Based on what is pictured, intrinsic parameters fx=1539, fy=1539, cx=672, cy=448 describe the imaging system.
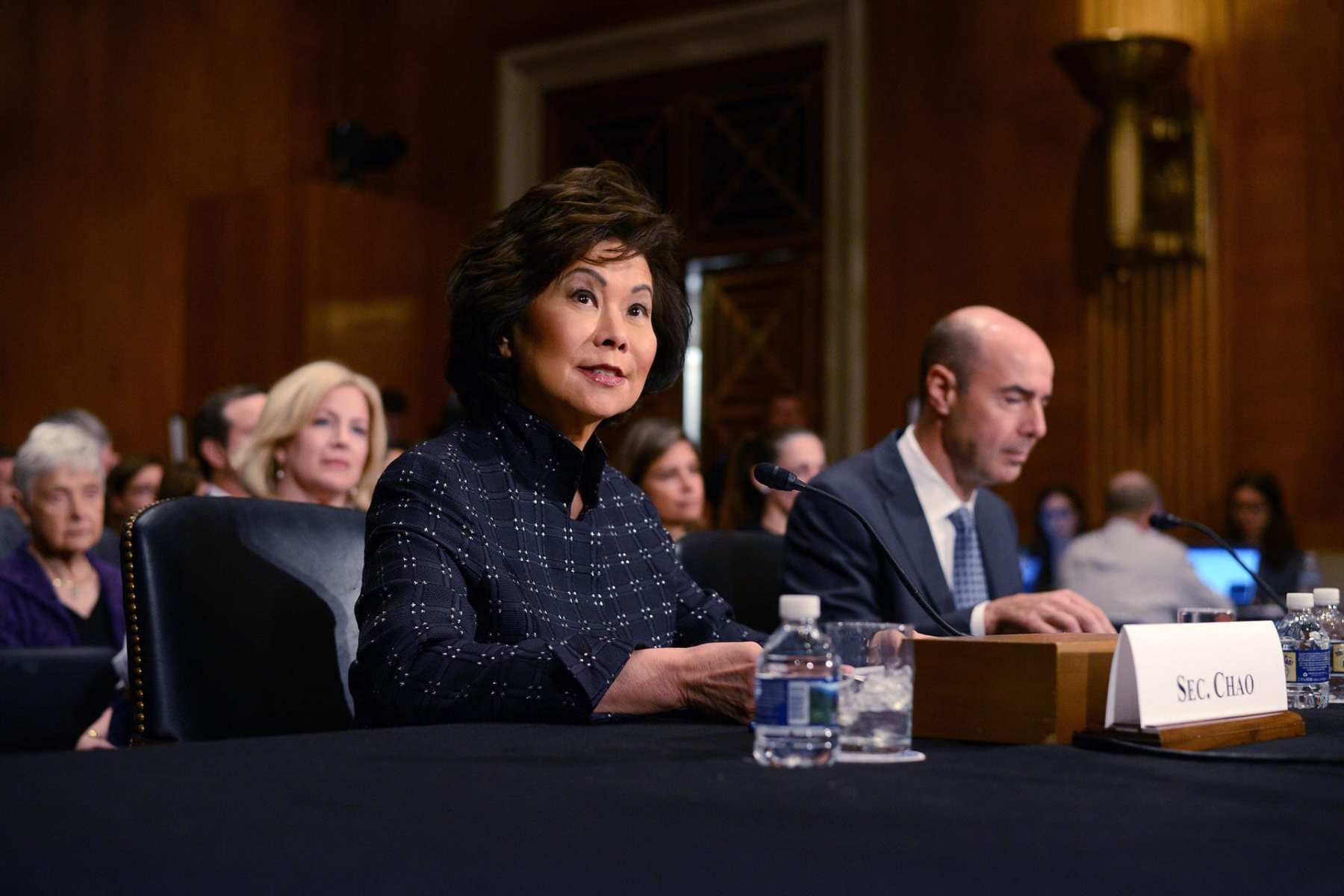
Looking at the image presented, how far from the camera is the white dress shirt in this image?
2883mm

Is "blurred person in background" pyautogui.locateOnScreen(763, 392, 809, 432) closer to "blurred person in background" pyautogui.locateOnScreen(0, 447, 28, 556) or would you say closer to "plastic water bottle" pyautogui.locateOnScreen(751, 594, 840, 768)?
"blurred person in background" pyautogui.locateOnScreen(0, 447, 28, 556)

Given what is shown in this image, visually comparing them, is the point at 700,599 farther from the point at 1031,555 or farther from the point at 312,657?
the point at 1031,555

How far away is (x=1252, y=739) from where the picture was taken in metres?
1.43

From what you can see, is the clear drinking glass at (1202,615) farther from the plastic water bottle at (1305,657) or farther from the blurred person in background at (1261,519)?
the blurred person in background at (1261,519)

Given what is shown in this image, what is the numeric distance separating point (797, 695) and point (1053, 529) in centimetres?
578

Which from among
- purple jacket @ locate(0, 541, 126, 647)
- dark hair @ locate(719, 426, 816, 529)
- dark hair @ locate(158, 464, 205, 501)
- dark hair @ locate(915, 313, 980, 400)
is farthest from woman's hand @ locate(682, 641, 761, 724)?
dark hair @ locate(158, 464, 205, 501)

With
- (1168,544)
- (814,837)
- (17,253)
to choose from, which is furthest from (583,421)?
(17,253)

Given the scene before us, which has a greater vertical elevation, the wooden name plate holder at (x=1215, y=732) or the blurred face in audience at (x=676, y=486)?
the blurred face in audience at (x=676, y=486)

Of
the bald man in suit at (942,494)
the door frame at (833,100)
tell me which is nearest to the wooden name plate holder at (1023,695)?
the bald man in suit at (942,494)

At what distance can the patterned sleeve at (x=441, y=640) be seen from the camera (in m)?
1.51

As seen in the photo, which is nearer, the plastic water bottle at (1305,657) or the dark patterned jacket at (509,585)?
the dark patterned jacket at (509,585)

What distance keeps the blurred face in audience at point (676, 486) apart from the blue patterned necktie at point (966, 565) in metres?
2.00

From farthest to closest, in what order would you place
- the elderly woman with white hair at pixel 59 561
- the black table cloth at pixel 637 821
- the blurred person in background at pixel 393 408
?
the blurred person in background at pixel 393 408 → the elderly woman with white hair at pixel 59 561 → the black table cloth at pixel 637 821

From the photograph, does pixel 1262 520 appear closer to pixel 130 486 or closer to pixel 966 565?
pixel 966 565
